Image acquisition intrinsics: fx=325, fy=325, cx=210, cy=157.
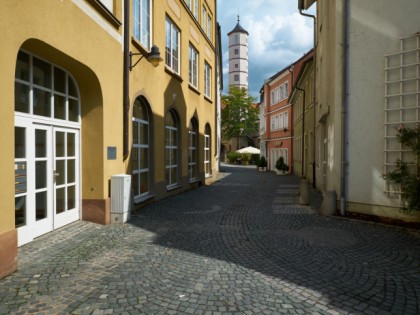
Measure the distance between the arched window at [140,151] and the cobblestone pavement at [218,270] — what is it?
211 cm

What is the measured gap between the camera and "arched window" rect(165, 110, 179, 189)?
11.9 m

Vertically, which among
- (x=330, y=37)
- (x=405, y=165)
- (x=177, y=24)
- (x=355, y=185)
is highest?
(x=177, y=24)

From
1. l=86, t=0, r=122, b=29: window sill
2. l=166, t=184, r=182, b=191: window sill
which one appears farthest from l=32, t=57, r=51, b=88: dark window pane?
l=166, t=184, r=182, b=191: window sill

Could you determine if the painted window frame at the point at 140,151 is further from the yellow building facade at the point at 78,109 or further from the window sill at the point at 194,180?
the window sill at the point at 194,180

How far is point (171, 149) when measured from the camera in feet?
40.6

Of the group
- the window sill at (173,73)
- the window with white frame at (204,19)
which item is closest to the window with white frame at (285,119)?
the window with white frame at (204,19)

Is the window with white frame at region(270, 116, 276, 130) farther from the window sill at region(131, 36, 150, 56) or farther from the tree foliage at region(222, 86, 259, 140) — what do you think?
the window sill at region(131, 36, 150, 56)

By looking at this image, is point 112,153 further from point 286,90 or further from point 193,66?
point 286,90

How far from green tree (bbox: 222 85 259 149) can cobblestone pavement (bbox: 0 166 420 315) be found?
4308 centimetres

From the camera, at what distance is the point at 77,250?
5.24 metres

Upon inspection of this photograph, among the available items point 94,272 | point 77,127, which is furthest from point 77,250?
point 77,127

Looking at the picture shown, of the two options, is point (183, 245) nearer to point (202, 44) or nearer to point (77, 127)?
point (77, 127)

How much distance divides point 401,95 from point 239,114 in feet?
142

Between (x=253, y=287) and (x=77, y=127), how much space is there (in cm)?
498
